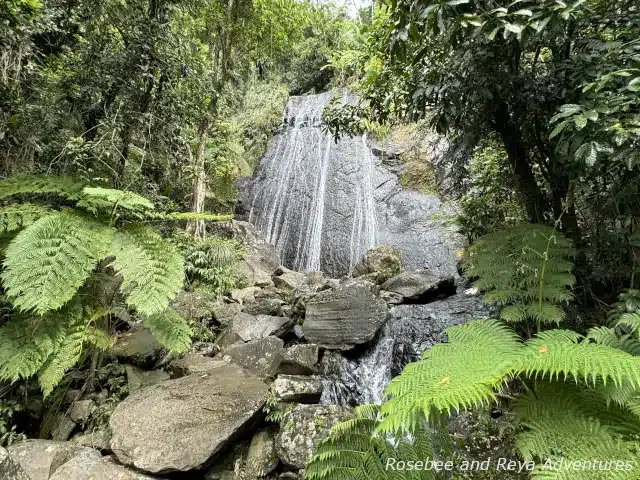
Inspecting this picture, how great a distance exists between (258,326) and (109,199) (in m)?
2.66

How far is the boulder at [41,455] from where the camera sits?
7.66 feet

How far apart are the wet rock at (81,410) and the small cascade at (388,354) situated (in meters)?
2.17

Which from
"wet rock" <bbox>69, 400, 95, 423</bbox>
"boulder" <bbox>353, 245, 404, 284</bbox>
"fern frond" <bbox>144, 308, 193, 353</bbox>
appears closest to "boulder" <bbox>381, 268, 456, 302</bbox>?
"boulder" <bbox>353, 245, 404, 284</bbox>

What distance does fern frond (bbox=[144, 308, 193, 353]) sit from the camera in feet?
9.18

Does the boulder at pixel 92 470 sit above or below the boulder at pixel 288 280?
below

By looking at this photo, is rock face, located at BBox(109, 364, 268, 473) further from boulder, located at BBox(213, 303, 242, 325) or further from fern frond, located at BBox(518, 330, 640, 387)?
fern frond, located at BBox(518, 330, 640, 387)

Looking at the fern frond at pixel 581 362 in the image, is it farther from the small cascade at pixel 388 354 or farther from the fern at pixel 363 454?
the small cascade at pixel 388 354

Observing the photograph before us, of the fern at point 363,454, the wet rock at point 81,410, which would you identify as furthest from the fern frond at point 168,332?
the fern at point 363,454

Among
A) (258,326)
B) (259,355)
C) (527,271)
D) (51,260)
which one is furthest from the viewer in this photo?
(258,326)

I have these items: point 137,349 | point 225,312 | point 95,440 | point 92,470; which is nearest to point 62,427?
point 95,440

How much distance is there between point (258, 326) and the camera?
182 inches

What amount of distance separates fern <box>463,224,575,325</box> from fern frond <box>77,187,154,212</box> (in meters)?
2.67

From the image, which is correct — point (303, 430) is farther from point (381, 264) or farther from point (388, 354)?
point (381, 264)

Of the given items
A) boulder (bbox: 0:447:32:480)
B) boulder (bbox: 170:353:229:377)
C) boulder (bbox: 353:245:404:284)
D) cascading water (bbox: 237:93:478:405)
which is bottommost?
boulder (bbox: 0:447:32:480)
